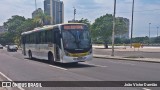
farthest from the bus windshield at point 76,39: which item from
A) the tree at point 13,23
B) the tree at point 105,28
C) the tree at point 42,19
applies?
the tree at point 13,23

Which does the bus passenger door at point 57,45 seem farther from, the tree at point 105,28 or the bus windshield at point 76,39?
the tree at point 105,28

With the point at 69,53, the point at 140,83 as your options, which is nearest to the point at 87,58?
the point at 69,53

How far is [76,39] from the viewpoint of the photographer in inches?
891

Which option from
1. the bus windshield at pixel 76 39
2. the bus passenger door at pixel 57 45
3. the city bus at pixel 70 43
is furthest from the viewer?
the bus passenger door at pixel 57 45

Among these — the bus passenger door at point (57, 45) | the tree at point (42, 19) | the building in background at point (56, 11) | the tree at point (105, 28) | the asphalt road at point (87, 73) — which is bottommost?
the asphalt road at point (87, 73)

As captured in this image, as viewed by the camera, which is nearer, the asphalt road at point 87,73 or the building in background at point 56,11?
the asphalt road at point 87,73

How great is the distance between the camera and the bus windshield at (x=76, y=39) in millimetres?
22484

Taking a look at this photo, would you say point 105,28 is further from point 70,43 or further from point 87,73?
point 87,73

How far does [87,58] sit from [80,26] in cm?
231

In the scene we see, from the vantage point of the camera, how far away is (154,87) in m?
12.0

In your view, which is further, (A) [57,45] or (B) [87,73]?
(A) [57,45]

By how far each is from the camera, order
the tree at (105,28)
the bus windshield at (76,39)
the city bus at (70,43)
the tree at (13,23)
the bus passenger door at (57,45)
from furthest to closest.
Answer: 1. the tree at (13,23)
2. the tree at (105,28)
3. the bus passenger door at (57,45)
4. the bus windshield at (76,39)
5. the city bus at (70,43)

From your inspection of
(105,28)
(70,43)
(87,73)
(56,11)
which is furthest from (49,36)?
(56,11)

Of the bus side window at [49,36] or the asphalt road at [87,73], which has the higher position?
the bus side window at [49,36]
